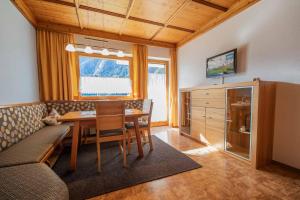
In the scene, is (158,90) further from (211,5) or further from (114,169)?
(114,169)

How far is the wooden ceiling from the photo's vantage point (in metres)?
2.42

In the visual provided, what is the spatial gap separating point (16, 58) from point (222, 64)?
3685mm

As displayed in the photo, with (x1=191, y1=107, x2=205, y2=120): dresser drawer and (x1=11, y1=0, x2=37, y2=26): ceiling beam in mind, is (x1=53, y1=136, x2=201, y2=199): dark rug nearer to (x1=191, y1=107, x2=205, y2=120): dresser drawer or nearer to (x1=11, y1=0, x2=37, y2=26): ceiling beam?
(x1=191, y1=107, x2=205, y2=120): dresser drawer

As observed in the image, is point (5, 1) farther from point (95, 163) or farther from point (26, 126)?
point (95, 163)

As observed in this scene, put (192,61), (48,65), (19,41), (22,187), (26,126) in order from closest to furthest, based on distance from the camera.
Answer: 1. (22,187)
2. (26,126)
3. (19,41)
4. (48,65)
5. (192,61)

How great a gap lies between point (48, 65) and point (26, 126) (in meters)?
1.78

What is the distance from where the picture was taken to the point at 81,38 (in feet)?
11.1

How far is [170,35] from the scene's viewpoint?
3736 millimetres

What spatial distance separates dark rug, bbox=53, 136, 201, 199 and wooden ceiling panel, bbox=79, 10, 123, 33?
8.86ft

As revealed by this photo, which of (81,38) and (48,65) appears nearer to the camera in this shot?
(48,65)

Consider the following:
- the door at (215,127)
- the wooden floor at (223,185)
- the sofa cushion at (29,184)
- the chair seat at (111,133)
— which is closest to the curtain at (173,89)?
the door at (215,127)

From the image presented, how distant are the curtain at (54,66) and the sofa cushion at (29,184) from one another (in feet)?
7.85

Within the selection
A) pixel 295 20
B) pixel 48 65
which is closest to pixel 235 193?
pixel 295 20

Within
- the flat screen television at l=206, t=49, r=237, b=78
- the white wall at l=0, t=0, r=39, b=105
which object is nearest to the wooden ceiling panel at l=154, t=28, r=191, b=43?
the flat screen television at l=206, t=49, r=237, b=78
